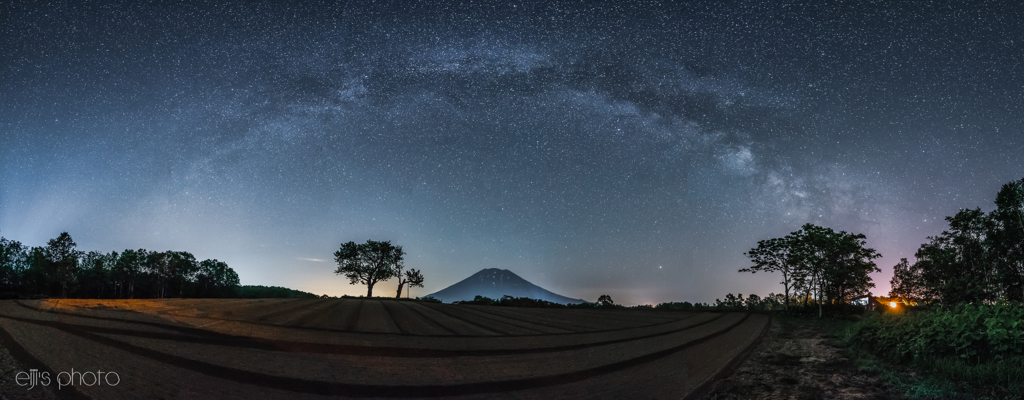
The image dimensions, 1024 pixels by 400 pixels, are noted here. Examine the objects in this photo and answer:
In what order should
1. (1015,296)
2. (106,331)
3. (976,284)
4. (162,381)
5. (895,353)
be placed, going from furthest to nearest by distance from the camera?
(1015,296) < (976,284) < (106,331) < (895,353) < (162,381)

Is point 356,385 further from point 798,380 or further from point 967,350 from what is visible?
point 967,350

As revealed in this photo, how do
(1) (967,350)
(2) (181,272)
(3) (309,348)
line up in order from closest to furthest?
(1) (967,350) < (3) (309,348) < (2) (181,272)

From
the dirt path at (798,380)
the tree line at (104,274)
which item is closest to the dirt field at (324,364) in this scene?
the dirt path at (798,380)

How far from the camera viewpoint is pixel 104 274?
236ft

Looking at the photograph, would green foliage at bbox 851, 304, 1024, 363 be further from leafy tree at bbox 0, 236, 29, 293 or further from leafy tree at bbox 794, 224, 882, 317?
leafy tree at bbox 0, 236, 29, 293

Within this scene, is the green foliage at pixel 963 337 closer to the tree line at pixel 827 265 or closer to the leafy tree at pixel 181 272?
the tree line at pixel 827 265

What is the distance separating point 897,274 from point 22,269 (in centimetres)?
12859

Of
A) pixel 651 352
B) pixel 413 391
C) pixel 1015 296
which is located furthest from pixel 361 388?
pixel 1015 296

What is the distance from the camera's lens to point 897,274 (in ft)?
151

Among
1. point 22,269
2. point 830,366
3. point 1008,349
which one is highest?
point 1008,349

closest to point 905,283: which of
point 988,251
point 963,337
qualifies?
point 988,251

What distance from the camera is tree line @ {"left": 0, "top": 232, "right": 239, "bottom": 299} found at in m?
62.7

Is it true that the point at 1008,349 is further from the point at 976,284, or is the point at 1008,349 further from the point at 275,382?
the point at 976,284

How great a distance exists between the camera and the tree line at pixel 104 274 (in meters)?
62.7
